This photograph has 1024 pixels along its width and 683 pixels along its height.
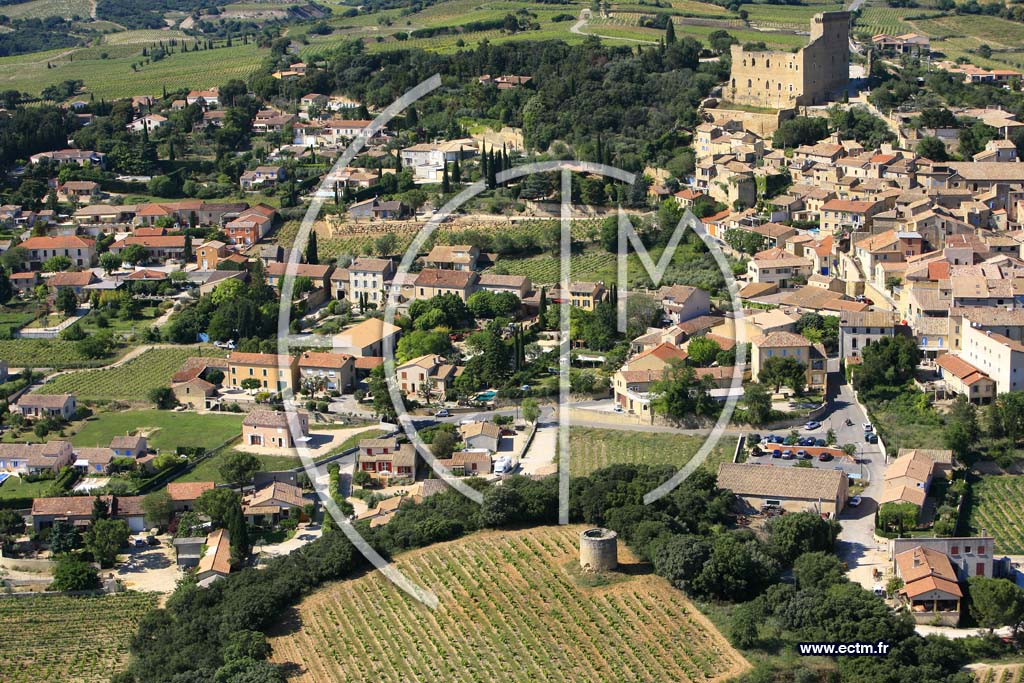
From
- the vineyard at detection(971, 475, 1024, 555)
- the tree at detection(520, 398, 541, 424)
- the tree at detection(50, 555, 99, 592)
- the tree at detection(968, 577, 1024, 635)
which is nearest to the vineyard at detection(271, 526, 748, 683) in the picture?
the tree at detection(968, 577, 1024, 635)

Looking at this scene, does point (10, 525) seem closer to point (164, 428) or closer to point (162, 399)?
point (164, 428)

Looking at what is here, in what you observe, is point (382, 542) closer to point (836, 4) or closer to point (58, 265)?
point (58, 265)

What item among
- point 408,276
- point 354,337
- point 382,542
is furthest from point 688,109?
point 382,542

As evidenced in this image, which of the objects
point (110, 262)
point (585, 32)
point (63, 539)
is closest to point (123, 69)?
point (585, 32)

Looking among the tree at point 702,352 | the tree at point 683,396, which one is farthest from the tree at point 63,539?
the tree at point 702,352

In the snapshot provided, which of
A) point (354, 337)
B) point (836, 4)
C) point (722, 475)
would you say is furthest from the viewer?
point (836, 4)

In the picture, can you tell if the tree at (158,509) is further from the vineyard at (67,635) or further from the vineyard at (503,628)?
the vineyard at (503,628)

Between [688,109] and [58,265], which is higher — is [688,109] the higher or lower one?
the higher one
